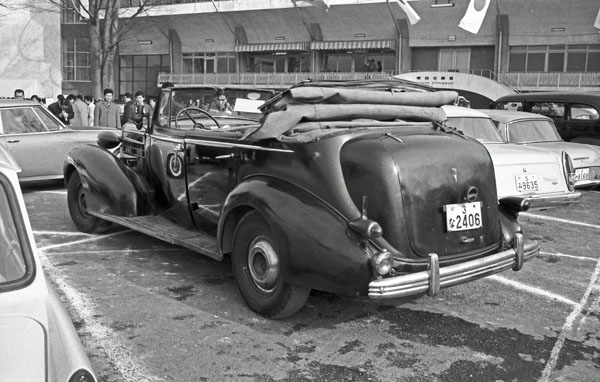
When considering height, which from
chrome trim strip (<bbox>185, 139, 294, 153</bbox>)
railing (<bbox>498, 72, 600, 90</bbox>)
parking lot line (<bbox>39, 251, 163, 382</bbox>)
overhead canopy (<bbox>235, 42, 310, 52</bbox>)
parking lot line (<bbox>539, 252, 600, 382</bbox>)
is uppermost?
overhead canopy (<bbox>235, 42, 310, 52</bbox>)

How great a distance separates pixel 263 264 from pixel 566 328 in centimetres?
224

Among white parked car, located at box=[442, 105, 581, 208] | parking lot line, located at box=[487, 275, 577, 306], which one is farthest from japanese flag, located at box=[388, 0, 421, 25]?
parking lot line, located at box=[487, 275, 577, 306]

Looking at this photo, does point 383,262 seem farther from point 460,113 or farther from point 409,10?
point 409,10

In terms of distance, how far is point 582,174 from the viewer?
980 cm

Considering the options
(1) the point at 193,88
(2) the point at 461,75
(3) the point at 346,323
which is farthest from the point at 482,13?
(3) the point at 346,323

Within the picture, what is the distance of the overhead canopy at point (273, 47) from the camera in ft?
127

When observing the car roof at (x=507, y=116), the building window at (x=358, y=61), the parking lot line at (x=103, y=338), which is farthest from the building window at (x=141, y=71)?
the parking lot line at (x=103, y=338)

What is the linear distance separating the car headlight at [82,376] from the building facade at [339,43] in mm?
32208

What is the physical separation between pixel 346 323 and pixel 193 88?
314 cm

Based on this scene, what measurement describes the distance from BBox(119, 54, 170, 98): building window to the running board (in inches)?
1567

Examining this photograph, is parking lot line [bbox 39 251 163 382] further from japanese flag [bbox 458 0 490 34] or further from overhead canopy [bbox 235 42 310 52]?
overhead canopy [bbox 235 42 310 52]

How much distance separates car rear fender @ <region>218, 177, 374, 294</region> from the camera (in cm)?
386

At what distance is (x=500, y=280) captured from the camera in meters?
5.64

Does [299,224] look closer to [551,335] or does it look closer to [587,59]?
[551,335]
